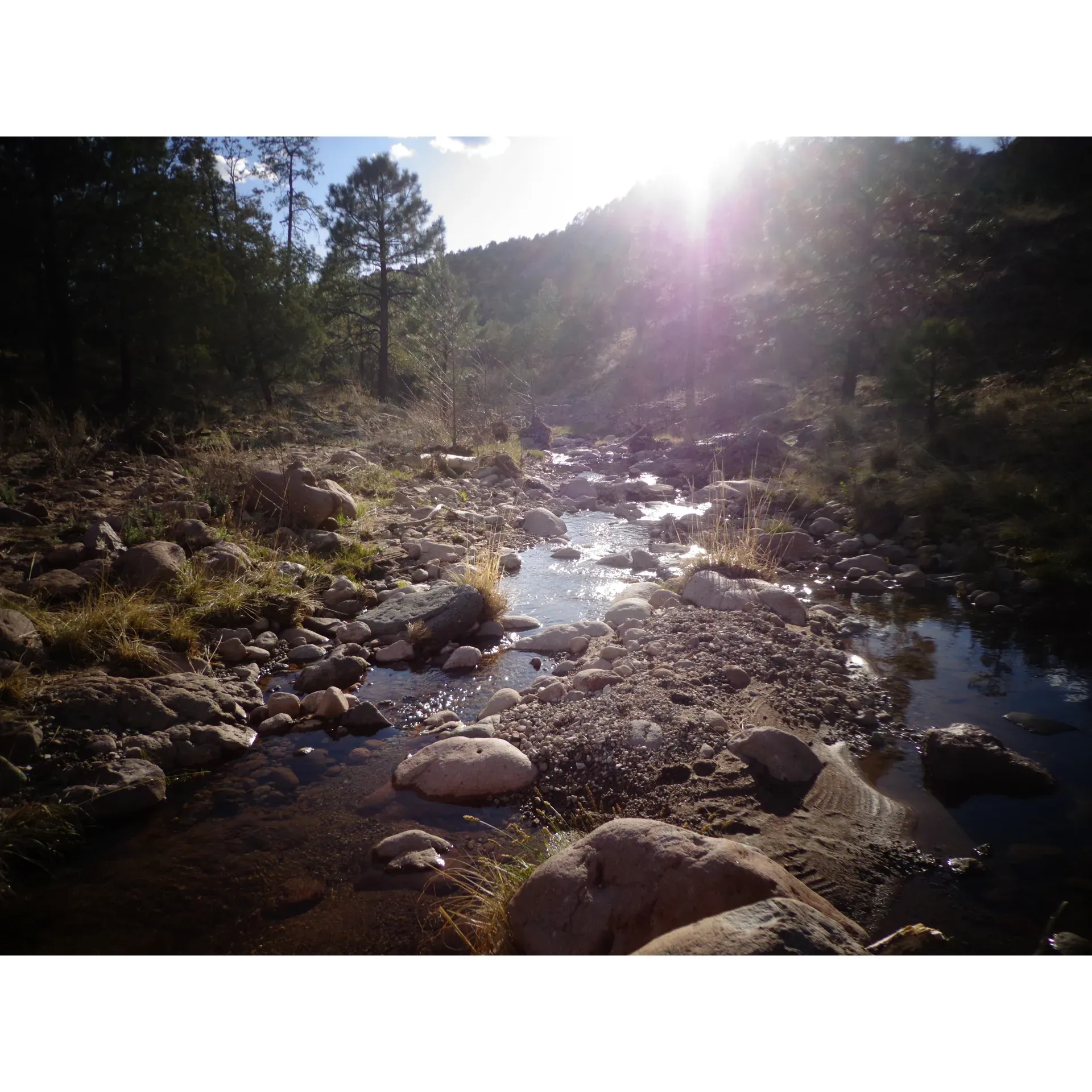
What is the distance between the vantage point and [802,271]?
600 inches

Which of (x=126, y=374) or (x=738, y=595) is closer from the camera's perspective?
(x=738, y=595)

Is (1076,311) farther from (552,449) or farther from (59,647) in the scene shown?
(552,449)

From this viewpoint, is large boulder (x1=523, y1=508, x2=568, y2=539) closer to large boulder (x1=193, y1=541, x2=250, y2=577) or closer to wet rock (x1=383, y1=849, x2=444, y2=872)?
large boulder (x1=193, y1=541, x2=250, y2=577)

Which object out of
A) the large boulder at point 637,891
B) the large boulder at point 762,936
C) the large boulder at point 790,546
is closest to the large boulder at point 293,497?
the large boulder at point 790,546

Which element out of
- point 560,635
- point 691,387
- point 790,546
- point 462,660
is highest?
point 691,387

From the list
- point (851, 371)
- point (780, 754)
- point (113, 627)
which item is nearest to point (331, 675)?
point (113, 627)

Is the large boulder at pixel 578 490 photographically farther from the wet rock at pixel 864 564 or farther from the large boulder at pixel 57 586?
the large boulder at pixel 57 586

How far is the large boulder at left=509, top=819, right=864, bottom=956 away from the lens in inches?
68.4

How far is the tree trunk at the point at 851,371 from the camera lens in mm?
14578

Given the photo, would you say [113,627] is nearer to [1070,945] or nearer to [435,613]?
[435,613]

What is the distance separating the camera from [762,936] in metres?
1.51

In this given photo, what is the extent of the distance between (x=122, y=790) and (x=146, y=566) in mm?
2301

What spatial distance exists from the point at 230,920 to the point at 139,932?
0.32 meters

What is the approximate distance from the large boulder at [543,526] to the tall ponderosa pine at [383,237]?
19.1 feet
